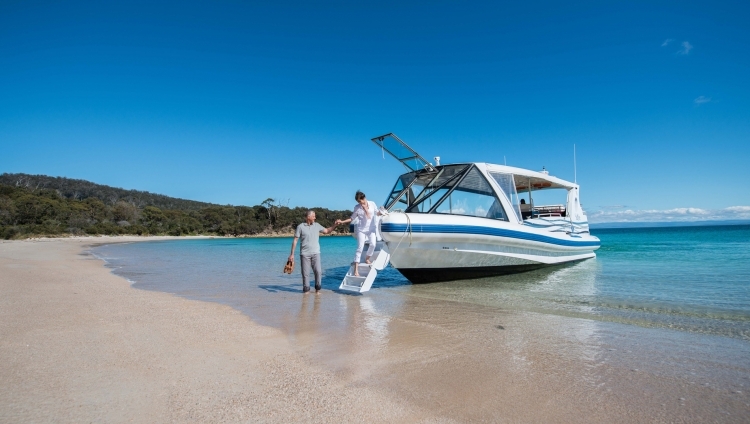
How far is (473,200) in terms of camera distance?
Answer: 34.3 ft

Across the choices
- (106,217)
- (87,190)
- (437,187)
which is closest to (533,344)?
(437,187)

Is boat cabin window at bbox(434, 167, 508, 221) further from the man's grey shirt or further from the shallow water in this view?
the man's grey shirt

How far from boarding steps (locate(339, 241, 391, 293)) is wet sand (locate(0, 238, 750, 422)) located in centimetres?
224

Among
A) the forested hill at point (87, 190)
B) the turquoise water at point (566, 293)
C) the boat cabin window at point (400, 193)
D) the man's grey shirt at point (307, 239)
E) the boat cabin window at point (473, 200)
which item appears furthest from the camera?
the forested hill at point (87, 190)

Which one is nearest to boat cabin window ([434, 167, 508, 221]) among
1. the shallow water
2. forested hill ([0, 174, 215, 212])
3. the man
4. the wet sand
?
the shallow water

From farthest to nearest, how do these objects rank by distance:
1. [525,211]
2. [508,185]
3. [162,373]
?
[525,211] → [508,185] → [162,373]

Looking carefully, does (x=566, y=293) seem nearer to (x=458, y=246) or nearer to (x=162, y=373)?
(x=458, y=246)

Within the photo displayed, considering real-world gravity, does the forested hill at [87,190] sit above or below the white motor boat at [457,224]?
above

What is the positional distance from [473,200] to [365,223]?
3466mm

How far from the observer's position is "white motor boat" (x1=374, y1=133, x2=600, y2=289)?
29.8 feet

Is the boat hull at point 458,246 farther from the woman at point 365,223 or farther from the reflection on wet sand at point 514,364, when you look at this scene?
the reflection on wet sand at point 514,364

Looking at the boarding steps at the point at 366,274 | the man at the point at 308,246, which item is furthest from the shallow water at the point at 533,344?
the man at the point at 308,246

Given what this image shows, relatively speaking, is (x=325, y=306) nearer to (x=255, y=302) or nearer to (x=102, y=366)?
(x=255, y=302)

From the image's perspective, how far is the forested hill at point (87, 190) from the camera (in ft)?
367
